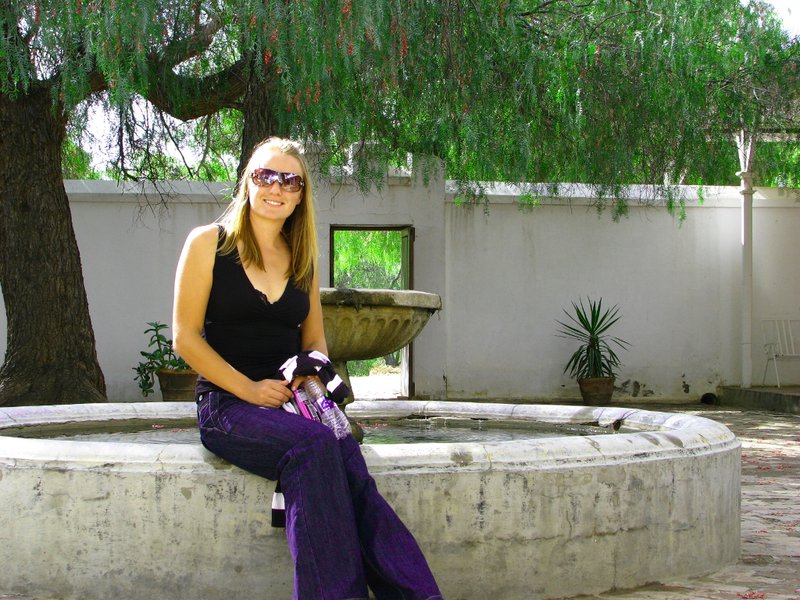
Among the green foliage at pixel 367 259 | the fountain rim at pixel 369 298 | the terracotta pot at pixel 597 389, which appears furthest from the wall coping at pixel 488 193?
the fountain rim at pixel 369 298

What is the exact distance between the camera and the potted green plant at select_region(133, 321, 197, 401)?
385 inches

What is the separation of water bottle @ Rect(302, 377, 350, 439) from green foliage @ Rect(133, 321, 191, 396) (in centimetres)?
737

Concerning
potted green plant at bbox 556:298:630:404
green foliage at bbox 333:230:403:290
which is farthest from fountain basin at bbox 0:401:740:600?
green foliage at bbox 333:230:403:290

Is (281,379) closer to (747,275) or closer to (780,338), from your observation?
(747,275)

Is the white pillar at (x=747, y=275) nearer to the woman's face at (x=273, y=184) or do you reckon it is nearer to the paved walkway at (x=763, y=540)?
the paved walkway at (x=763, y=540)

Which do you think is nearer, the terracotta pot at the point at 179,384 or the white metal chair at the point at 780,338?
the terracotta pot at the point at 179,384

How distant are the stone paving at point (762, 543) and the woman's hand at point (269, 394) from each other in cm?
90

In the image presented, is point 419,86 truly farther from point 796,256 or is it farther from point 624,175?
point 796,256

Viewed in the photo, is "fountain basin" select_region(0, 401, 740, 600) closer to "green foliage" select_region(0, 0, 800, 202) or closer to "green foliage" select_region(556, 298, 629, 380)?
"green foliage" select_region(0, 0, 800, 202)

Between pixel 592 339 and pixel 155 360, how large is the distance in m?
4.76

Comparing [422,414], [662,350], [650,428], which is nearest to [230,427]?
[650,428]

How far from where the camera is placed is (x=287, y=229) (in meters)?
3.12

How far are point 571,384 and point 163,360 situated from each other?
4630 mm

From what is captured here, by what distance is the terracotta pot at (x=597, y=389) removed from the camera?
10.9 meters
